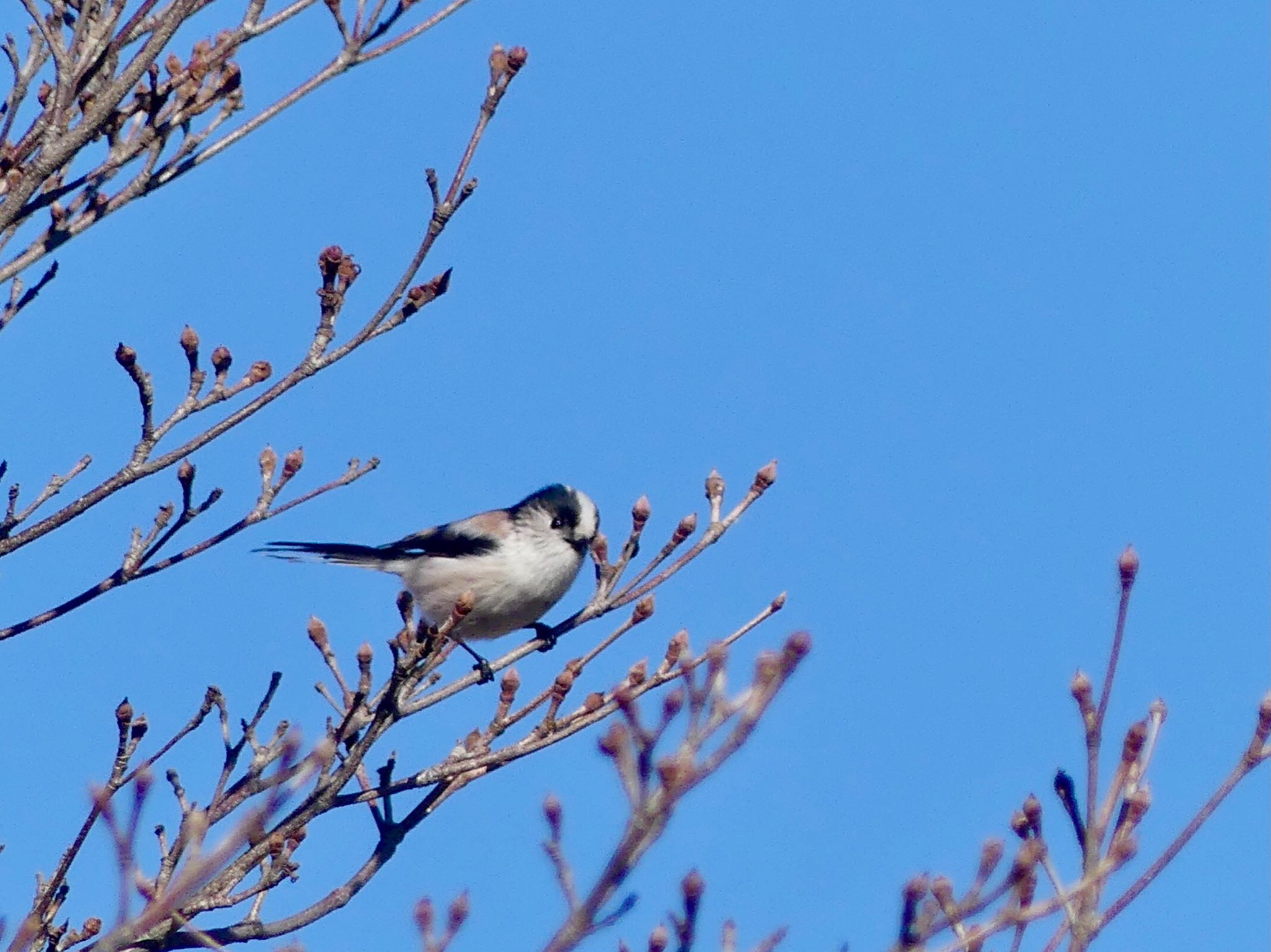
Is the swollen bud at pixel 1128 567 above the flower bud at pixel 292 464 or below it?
below

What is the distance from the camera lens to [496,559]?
7.50m

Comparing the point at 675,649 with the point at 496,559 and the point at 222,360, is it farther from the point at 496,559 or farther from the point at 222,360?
the point at 496,559

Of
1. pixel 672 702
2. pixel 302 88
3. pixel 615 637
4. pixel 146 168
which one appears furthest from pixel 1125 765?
pixel 146 168

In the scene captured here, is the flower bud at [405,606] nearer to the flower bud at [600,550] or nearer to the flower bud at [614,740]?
the flower bud at [600,550]

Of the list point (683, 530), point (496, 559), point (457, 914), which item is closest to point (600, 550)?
point (683, 530)

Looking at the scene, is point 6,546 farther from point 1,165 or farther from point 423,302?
point 423,302

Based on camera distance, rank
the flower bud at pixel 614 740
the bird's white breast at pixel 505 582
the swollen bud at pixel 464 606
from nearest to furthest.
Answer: the flower bud at pixel 614 740 → the swollen bud at pixel 464 606 → the bird's white breast at pixel 505 582

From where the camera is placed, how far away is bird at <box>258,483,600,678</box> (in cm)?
739

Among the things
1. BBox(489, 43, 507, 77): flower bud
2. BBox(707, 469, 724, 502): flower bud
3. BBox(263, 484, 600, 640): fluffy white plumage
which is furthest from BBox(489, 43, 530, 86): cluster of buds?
BBox(263, 484, 600, 640): fluffy white plumage

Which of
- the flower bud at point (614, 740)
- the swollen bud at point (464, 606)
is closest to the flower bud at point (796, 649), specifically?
the flower bud at point (614, 740)

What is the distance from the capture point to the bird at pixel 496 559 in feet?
24.2

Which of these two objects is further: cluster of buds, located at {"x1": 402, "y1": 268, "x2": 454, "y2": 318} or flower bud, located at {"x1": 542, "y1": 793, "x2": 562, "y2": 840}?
cluster of buds, located at {"x1": 402, "y1": 268, "x2": 454, "y2": 318}

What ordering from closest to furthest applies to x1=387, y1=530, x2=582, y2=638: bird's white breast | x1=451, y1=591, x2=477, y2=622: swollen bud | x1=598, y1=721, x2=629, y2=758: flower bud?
x1=598, y1=721, x2=629, y2=758: flower bud, x1=451, y1=591, x2=477, y2=622: swollen bud, x1=387, y1=530, x2=582, y2=638: bird's white breast

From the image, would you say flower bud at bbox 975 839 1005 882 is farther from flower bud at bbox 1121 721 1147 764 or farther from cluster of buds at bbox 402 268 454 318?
cluster of buds at bbox 402 268 454 318
